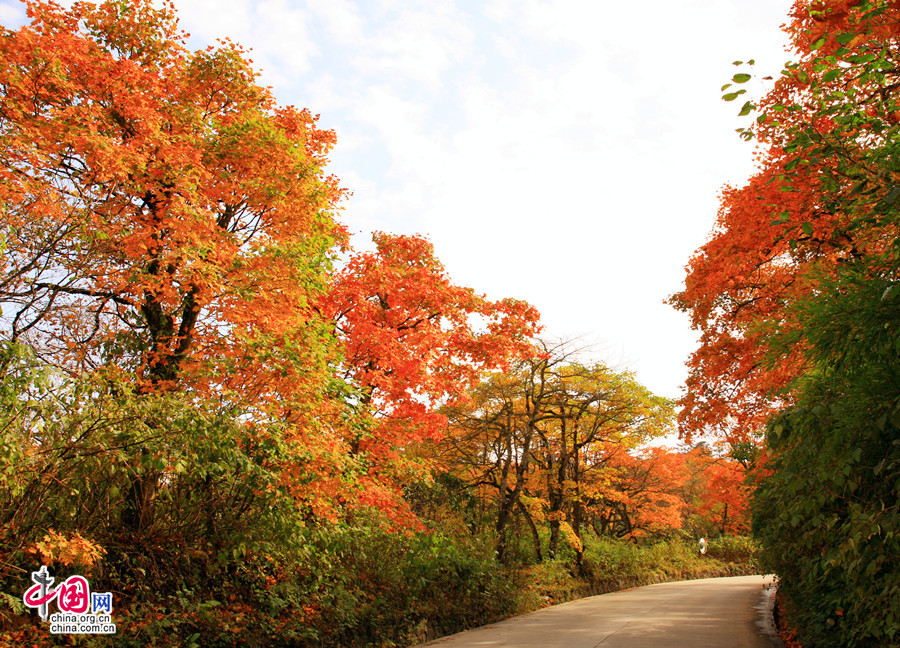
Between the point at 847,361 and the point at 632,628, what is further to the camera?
the point at 632,628

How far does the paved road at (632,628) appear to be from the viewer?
332 inches

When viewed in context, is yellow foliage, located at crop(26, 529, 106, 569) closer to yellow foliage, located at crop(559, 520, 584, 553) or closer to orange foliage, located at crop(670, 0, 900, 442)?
orange foliage, located at crop(670, 0, 900, 442)

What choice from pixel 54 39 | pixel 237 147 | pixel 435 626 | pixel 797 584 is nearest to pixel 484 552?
pixel 435 626

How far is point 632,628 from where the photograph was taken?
980 centimetres

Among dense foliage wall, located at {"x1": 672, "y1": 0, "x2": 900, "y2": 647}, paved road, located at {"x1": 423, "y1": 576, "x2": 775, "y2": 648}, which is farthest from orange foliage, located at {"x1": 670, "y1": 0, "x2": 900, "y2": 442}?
paved road, located at {"x1": 423, "y1": 576, "x2": 775, "y2": 648}

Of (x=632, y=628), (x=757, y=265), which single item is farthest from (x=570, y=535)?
(x=757, y=265)

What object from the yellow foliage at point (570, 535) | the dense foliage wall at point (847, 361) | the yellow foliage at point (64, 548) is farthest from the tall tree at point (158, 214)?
the yellow foliage at point (570, 535)

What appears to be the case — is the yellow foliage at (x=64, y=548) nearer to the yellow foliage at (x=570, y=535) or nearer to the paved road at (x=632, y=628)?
the paved road at (x=632, y=628)

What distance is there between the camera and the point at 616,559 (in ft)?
74.3

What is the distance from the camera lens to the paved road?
8445 millimetres

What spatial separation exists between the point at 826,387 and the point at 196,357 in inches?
250

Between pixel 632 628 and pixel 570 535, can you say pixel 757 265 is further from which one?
pixel 570 535

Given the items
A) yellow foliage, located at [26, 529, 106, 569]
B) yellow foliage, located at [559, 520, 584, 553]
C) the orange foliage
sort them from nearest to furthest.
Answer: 1. yellow foliage, located at [26, 529, 106, 569]
2. the orange foliage
3. yellow foliage, located at [559, 520, 584, 553]

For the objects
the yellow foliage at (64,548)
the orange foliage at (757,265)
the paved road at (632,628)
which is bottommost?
the paved road at (632,628)
